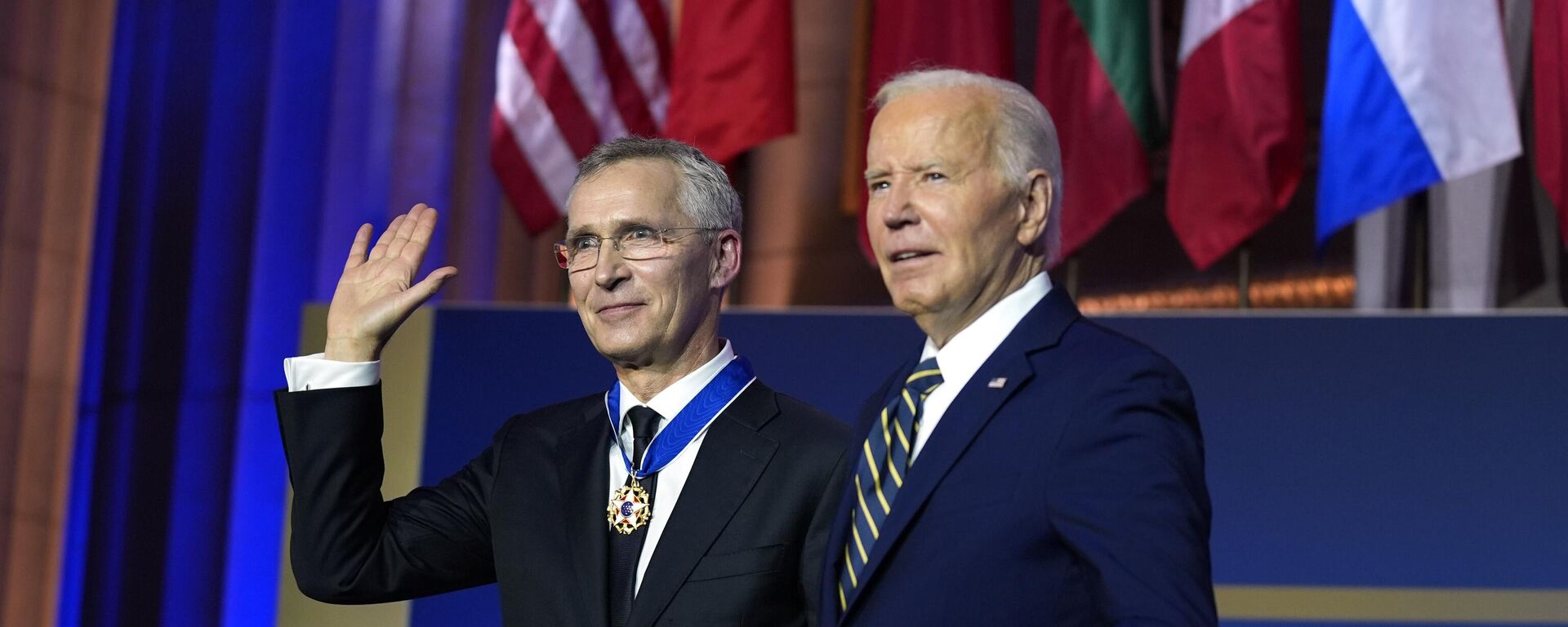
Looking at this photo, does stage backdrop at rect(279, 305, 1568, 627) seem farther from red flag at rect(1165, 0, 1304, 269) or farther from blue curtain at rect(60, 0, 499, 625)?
blue curtain at rect(60, 0, 499, 625)

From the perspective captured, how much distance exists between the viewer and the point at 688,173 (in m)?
2.09

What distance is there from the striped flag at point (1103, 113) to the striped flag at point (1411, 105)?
0.47m

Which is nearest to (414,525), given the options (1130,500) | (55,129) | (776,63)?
(1130,500)

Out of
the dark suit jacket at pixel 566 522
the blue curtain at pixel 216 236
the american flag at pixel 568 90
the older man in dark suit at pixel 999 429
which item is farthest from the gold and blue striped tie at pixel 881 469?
the blue curtain at pixel 216 236

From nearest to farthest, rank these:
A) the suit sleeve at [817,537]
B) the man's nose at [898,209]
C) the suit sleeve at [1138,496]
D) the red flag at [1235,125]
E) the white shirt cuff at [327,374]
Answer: the suit sleeve at [1138,496] → the man's nose at [898,209] → the suit sleeve at [817,537] → the white shirt cuff at [327,374] → the red flag at [1235,125]

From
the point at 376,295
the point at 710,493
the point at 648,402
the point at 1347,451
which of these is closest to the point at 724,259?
the point at 648,402

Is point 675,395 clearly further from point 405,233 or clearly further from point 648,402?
point 405,233

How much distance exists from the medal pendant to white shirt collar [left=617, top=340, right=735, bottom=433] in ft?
0.30

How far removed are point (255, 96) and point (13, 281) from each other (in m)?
0.96

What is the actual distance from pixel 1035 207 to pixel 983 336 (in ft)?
0.45

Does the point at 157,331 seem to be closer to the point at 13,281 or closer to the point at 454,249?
the point at 13,281

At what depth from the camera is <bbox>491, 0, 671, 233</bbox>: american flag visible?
4.52 metres

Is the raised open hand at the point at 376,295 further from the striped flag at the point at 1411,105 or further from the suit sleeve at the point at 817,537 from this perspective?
the striped flag at the point at 1411,105

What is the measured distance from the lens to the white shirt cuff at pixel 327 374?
1913mm
